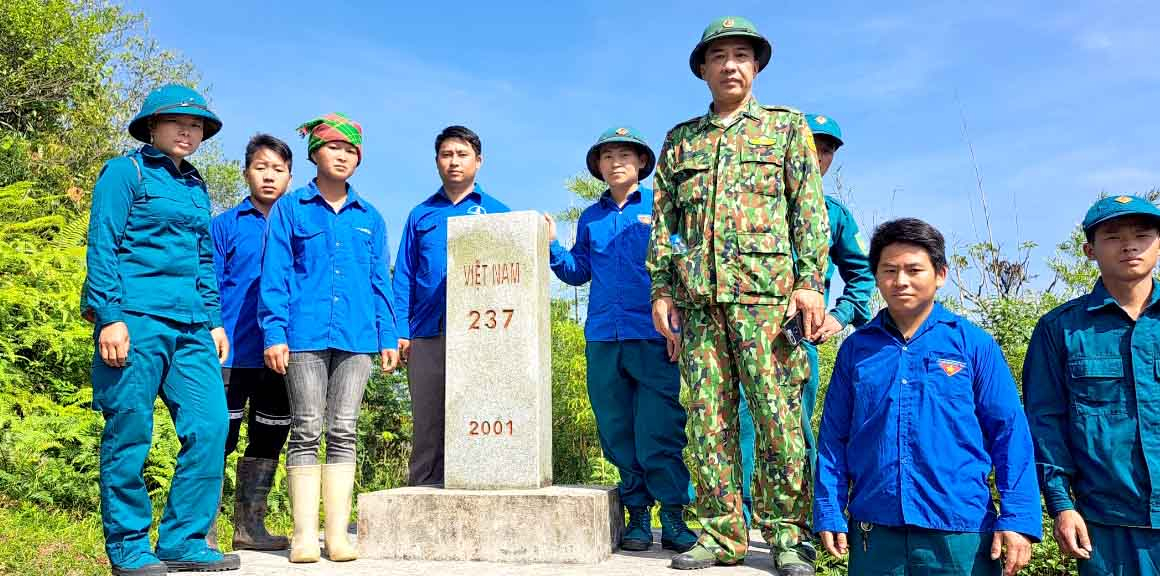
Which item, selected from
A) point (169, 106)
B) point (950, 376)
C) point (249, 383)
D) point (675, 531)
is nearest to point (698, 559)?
point (675, 531)

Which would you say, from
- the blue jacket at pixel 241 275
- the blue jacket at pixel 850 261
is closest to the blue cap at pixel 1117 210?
the blue jacket at pixel 850 261

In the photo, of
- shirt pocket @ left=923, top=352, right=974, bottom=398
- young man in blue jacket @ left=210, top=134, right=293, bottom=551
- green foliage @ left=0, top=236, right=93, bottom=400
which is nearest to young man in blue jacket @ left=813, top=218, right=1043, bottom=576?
shirt pocket @ left=923, top=352, right=974, bottom=398

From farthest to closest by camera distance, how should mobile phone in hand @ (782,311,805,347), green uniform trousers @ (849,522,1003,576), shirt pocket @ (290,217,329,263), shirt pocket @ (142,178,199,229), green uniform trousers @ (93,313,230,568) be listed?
1. shirt pocket @ (290,217,329,263)
2. shirt pocket @ (142,178,199,229)
3. mobile phone in hand @ (782,311,805,347)
4. green uniform trousers @ (93,313,230,568)
5. green uniform trousers @ (849,522,1003,576)

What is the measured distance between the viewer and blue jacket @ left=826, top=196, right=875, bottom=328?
439 centimetres

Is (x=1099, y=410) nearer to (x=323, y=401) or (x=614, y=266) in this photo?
(x=614, y=266)

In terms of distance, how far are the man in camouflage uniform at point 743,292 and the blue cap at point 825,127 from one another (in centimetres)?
83

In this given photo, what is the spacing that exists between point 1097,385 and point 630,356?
89.5 inches

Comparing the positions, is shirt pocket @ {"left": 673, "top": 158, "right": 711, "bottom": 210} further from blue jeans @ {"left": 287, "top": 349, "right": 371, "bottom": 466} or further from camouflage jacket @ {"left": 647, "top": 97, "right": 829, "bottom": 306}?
Result: blue jeans @ {"left": 287, "top": 349, "right": 371, "bottom": 466}

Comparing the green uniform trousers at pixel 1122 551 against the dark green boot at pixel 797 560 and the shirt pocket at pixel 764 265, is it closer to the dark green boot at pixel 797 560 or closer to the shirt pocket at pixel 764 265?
the dark green boot at pixel 797 560

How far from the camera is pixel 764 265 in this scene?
3.73m

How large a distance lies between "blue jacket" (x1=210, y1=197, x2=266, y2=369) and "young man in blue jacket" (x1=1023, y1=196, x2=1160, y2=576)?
366cm

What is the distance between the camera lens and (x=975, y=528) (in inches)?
99.3

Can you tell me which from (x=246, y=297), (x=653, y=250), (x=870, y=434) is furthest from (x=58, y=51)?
(x=870, y=434)

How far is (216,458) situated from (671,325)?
209 centimetres
